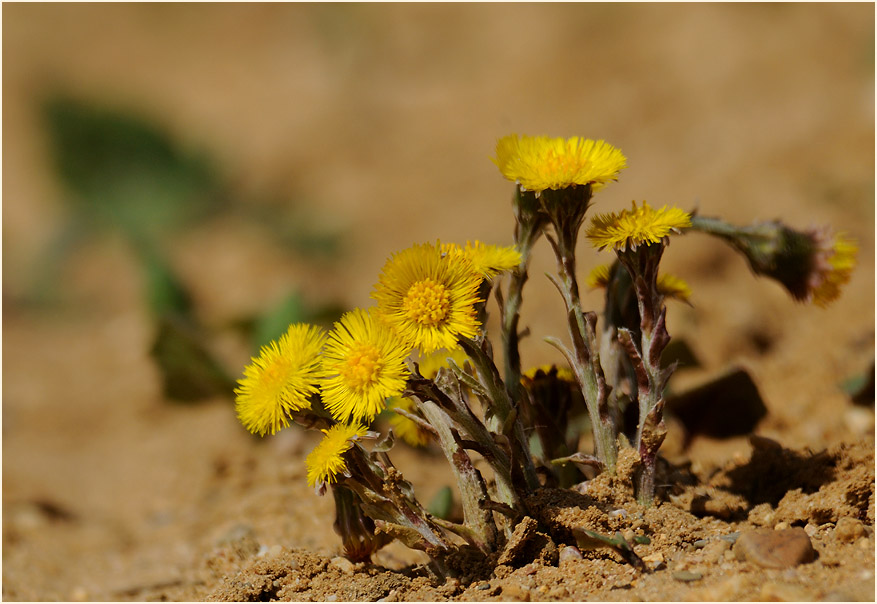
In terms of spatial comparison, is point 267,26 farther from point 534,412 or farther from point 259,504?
point 534,412

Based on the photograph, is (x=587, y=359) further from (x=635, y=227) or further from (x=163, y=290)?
(x=163, y=290)

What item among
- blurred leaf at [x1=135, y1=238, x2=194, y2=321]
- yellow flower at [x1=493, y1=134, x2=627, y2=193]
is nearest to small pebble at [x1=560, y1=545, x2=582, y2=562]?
yellow flower at [x1=493, y1=134, x2=627, y2=193]

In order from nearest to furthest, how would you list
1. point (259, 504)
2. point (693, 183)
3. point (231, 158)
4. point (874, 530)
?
point (874, 530), point (259, 504), point (693, 183), point (231, 158)

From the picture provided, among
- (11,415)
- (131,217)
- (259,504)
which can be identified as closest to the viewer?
(259,504)

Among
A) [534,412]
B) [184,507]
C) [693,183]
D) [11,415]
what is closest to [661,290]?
[534,412]

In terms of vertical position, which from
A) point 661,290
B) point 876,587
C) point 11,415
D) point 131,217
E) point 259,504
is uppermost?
point 131,217

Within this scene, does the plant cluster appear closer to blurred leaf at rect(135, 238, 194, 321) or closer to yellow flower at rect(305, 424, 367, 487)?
yellow flower at rect(305, 424, 367, 487)

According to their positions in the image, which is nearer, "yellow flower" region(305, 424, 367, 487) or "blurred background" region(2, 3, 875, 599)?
"yellow flower" region(305, 424, 367, 487)
